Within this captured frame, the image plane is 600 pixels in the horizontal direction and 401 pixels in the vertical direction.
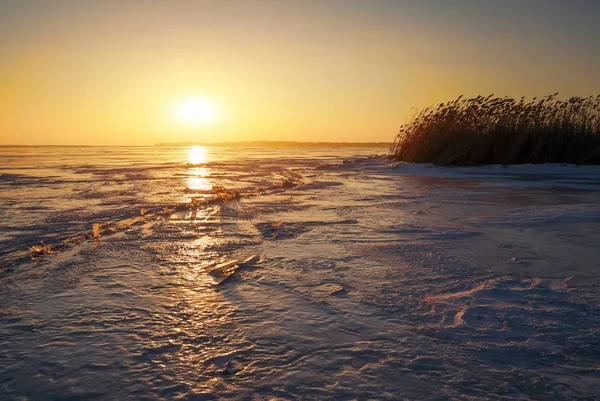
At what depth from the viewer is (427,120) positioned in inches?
591

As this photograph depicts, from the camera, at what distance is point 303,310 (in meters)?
1.91

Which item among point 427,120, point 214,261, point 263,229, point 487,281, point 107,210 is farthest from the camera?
point 427,120

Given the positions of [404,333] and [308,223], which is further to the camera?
[308,223]

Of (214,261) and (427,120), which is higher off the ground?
(427,120)

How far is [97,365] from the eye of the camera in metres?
1.43

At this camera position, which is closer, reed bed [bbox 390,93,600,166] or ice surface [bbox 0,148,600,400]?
ice surface [bbox 0,148,600,400]

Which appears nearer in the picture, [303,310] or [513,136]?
[303,310]

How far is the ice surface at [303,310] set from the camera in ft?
4.38

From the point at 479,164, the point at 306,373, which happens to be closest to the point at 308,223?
the point at 306,373

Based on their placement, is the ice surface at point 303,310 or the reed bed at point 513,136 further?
the reed bed at point 513,136

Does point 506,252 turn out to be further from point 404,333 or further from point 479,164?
point 479,164

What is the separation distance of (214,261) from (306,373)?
5.02 ft

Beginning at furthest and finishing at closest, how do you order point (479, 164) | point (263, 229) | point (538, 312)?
point (479, 164) → point (263, 229) → point (538, 312)

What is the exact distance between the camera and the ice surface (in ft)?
4.38
